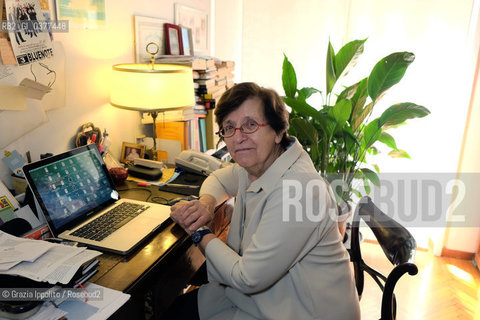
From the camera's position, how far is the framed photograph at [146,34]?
199 cm

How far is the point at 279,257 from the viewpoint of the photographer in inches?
38.6

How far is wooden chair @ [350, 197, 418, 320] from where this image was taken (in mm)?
1029

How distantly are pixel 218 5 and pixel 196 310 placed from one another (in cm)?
253

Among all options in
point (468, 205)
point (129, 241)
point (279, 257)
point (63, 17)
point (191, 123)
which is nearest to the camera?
point (279, 257)

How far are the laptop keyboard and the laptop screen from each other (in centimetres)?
6

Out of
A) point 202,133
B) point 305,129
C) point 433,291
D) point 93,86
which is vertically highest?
point 93,86

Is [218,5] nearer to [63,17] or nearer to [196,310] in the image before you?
[63,17]

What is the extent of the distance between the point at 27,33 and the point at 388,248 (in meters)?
1.52

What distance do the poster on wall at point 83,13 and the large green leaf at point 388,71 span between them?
4.71 feet

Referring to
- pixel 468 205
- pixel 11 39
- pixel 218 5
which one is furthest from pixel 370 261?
pixel 11 39

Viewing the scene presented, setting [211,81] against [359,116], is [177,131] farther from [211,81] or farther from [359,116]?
[359,116]

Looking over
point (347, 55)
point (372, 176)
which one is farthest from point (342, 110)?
point (372, 176)

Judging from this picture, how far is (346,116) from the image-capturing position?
1934 millimetres

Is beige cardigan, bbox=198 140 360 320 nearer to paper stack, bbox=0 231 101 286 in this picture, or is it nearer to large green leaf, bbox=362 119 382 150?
paper stack, bbox=0 231 101 286
